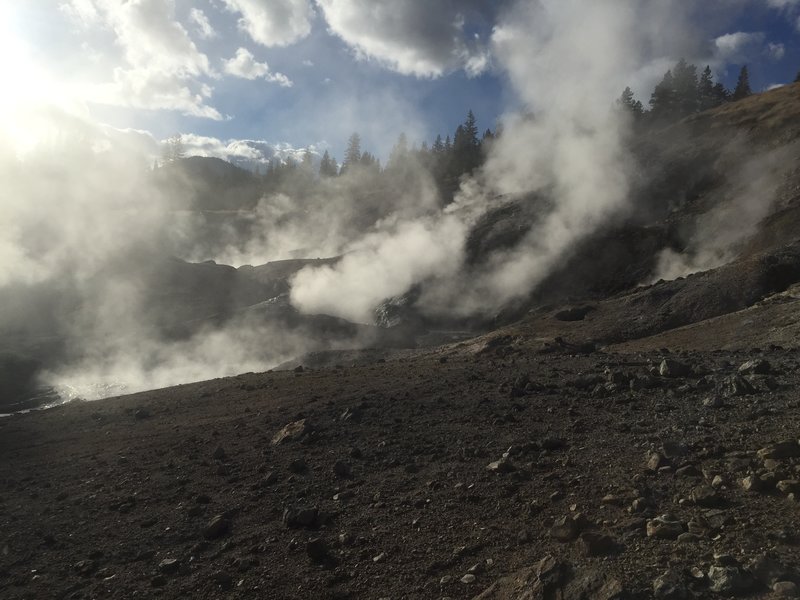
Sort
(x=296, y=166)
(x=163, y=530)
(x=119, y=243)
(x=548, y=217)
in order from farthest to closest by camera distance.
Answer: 1. (x=296, y=166)
2. (x=119, y=243)
3. (x=548, y=217)
4. (x=163, y=530)

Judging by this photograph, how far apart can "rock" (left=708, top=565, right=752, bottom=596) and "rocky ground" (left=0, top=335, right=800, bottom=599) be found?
2 cm

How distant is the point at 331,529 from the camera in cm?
738

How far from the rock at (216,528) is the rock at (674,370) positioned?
886 cm

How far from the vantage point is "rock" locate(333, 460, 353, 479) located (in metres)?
9.26

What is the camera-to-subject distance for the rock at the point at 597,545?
5285mm

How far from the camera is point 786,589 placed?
4148 mm

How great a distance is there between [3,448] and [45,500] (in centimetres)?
636

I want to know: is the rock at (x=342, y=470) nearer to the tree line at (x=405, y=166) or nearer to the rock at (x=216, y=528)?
the rock at (x=216, y=528)

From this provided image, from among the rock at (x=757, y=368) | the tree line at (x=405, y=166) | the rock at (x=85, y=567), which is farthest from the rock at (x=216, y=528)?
the tree line at (x=405, y=166)

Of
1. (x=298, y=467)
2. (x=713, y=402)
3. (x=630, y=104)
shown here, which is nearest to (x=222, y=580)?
(x=298, y=467)

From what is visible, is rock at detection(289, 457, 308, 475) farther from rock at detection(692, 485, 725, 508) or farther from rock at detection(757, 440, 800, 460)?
rock at detection(757, 440, 800, 460)


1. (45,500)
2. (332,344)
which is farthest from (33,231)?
(45,500)

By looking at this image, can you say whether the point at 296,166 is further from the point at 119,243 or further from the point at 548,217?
the point at 548,217

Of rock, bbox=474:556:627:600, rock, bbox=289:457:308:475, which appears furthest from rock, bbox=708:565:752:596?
rock, bbox=289:457:308:475
